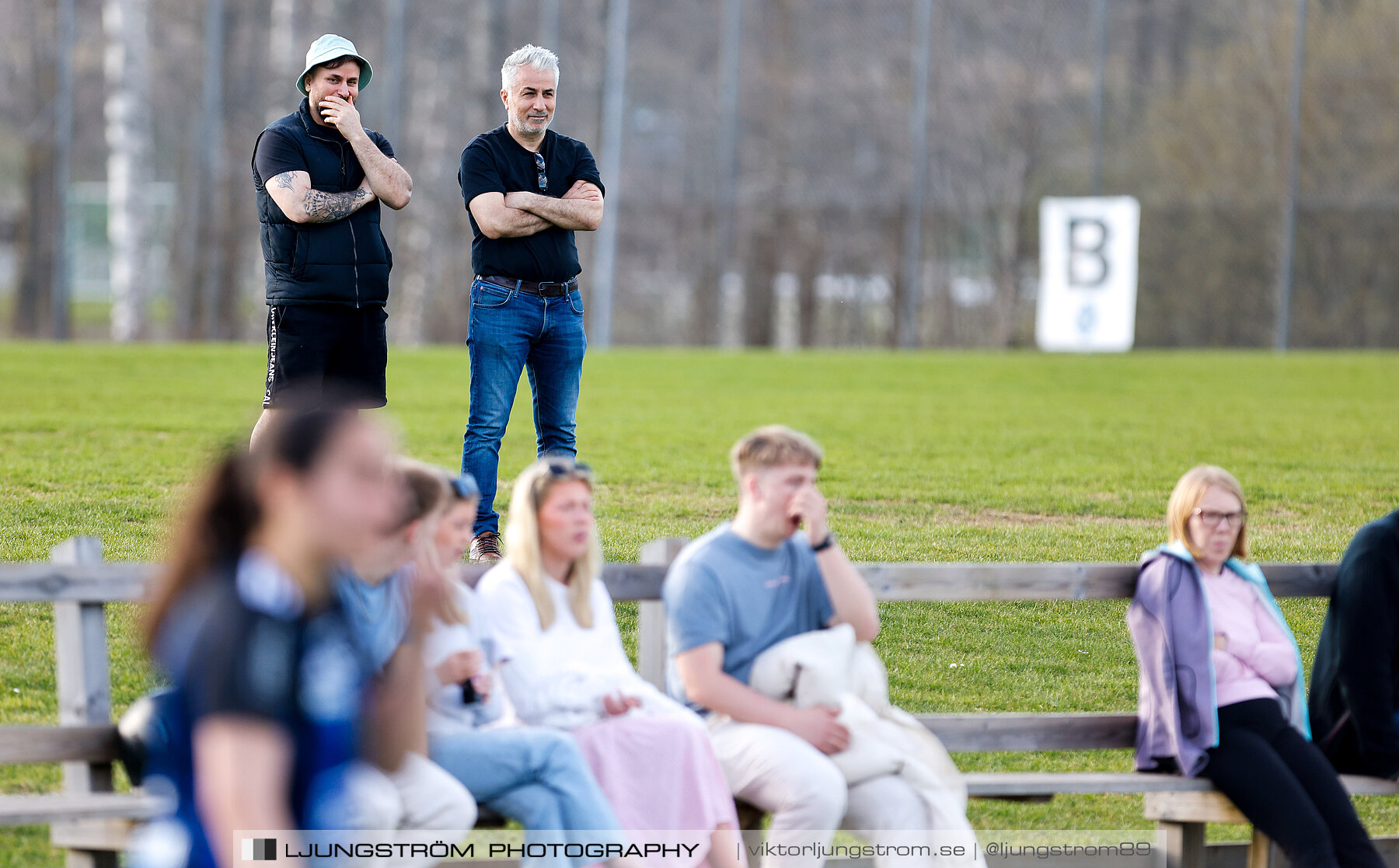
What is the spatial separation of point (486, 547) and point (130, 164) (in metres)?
20.8

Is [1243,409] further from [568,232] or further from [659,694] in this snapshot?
[659,694]

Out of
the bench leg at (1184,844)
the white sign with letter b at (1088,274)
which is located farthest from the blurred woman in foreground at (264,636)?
the white sign with letter b at (1088,274)

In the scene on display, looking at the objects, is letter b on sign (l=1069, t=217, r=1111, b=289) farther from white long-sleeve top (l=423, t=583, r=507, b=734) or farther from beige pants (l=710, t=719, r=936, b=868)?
white long-sleeve top (l=423, t=583, r=507, b=734)

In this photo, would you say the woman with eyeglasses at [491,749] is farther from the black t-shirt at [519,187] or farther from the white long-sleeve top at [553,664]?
the black t-shirt at [519,187]

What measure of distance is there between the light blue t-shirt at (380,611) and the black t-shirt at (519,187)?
2.77 meters

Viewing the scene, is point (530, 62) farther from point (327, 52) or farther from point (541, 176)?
point (327, 52)

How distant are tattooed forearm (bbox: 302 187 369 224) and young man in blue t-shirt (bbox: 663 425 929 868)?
253 centimetres

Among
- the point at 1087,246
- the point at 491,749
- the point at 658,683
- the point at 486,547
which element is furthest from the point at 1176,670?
the point at 1087,246

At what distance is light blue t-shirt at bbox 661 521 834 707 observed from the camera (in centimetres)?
441

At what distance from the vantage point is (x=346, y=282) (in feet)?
21.4

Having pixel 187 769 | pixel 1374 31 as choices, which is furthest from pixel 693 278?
pixel 187 769

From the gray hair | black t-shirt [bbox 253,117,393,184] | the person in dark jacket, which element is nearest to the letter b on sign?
the gray hair

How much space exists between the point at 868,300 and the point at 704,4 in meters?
6.03

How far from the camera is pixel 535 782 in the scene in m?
4.04
